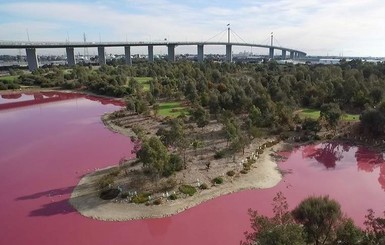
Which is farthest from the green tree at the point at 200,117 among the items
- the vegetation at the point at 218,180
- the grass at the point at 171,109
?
the vegetation at the point at 218,180

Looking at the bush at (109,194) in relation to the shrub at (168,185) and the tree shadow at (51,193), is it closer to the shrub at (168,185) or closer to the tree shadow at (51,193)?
the tree shadow at (51,193)

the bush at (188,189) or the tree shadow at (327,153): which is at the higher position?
the bush at (188,189)

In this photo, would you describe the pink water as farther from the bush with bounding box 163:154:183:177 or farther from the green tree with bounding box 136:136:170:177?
the bush with bounding box 163:154:183:177

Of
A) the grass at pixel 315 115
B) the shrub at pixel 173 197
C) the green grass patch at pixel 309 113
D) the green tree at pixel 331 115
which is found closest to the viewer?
the shrub at pixel 173 197

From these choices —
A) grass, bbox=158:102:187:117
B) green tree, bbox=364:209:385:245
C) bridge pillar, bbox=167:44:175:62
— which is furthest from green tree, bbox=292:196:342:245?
bridge pillar, bbox=167:44:175:62

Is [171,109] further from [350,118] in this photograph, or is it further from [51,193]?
[51,193]

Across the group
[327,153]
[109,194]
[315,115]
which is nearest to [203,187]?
[109,194]

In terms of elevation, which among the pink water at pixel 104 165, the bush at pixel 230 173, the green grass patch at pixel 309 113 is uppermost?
the green grass patch at pixel 309 113

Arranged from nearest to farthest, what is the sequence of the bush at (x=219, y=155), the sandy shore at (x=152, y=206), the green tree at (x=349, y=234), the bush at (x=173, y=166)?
the green tree at (x=349, y=234) → the sandy shore at (x=152, y=206) → the bush at (x=173, y=166) → the bush at (x=219, y=155)
